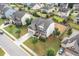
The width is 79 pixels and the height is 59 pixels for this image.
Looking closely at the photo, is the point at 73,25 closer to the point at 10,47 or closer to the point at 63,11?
the point at 63,11

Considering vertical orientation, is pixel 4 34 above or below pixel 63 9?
below

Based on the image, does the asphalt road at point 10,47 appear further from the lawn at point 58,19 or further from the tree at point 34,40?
the lawn at point 58,19

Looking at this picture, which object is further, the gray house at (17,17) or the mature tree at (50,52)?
the gray house at (17,17)

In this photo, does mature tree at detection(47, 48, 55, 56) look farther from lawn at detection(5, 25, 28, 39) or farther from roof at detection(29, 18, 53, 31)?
lawn at detection(5, 25, 28, 39)

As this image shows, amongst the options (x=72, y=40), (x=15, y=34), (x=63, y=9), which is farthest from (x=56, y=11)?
(x=15, y=34)

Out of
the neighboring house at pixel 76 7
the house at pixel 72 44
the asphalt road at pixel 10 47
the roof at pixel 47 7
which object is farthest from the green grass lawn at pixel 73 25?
the asphalt road at pixel 10 47

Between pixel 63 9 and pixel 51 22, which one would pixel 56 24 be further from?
pixel 63 9

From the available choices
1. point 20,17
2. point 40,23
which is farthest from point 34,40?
point 20,17
